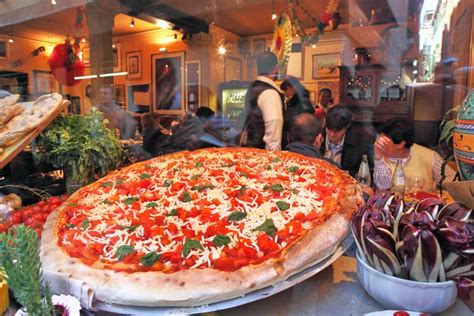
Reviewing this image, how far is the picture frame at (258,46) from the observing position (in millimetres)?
7504

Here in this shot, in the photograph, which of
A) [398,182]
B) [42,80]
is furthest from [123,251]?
[42,80]

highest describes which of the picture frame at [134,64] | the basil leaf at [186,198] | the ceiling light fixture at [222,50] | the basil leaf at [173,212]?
the ceiling light fixture at [222,50]

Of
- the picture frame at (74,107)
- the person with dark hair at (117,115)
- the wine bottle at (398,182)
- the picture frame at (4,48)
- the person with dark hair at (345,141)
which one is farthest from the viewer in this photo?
the picture frame at (4,48)

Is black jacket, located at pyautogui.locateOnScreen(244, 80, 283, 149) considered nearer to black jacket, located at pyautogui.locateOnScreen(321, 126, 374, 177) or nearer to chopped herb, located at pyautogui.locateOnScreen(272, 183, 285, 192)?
black jacket, located at pyautogui.locateOnScreen(321, 126, 374, 177)

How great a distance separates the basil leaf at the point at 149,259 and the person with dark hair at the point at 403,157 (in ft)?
6.16

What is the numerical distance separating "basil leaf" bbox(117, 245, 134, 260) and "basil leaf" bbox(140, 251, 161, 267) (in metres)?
0.08

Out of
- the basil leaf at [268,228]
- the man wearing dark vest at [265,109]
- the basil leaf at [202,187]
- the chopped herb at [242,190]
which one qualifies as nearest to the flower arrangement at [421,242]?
the basil leaf at [268,228]

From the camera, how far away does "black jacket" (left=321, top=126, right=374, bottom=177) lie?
296cm

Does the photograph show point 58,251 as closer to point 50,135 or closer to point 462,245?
point 50,135

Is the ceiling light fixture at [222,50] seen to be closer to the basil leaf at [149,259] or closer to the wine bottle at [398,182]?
the wine bottle at [398,182]

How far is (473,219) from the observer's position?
1.04 metres

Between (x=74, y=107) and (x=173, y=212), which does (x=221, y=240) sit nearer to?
(x=173, y=212)

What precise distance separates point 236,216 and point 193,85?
658cm

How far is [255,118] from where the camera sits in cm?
359
